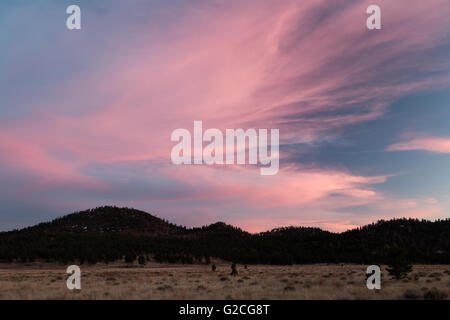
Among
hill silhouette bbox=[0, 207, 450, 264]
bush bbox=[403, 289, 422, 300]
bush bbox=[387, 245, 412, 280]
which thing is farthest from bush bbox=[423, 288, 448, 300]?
hill silhouette bbox=[0, 207, 450, 264]

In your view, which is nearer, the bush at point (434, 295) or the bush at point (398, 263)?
the bush at point (434, 295)

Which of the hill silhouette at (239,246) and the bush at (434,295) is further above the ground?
the bush at (434,295)

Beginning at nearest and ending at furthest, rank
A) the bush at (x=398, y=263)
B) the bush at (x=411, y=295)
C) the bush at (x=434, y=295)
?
the bush at (x=434, y=295) → the bush at (x=411, y=295) → the bush at (x=398, y=263)

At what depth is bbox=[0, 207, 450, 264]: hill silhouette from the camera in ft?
353

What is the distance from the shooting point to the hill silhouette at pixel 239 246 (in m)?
108

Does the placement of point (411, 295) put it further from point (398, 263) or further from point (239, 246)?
point (239, 246)

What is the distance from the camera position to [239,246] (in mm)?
149375

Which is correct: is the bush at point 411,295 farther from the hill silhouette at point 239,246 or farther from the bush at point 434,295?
the hill silhouette at point 239,246

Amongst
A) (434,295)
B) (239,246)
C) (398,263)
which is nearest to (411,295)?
(434,295)

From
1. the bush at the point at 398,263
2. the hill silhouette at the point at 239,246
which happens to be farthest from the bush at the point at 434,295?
the hill silhouette at the point at 239,246

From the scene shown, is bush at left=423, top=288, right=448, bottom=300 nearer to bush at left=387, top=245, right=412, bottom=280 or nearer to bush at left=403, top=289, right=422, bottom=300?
bush at left=403, top=289, right=422, bottom=300

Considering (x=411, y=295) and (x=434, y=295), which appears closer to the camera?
(x=434, y=295)

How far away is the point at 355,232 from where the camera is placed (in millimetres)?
186000
